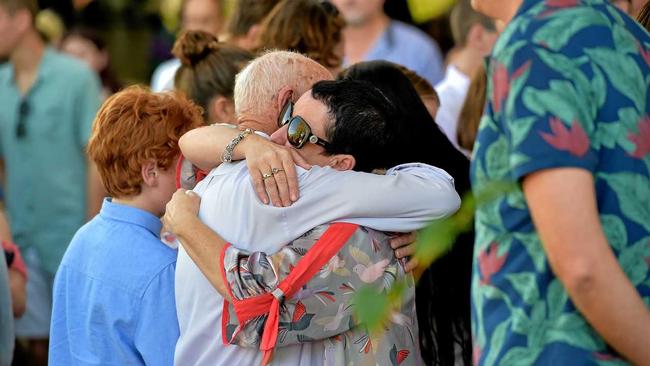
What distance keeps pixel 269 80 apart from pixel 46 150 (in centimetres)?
342

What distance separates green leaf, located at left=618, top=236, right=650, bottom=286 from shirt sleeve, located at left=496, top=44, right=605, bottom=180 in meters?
0.19

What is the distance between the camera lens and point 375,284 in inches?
104

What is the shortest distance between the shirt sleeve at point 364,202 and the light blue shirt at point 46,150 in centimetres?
371

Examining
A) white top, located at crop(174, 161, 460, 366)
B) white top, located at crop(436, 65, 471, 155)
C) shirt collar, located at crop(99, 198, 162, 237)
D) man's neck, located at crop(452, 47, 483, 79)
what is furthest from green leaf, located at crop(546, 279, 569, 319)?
man's neck, located at crop(452, 47, 483, 79)

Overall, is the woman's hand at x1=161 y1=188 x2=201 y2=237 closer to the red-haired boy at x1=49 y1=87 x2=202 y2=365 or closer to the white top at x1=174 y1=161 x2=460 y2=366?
the white top at x1=174 y1=161 x2=460 y2=366

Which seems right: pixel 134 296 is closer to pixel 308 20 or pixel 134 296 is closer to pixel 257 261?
pixel 257 261

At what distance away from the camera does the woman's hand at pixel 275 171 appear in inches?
103

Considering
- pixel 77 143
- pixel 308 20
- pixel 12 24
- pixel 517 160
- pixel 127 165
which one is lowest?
pixel 77 143

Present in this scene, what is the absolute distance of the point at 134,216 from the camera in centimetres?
A: 318

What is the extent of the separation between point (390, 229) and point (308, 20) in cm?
195

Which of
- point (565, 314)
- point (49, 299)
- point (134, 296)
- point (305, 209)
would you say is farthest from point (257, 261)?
point (49, 299)

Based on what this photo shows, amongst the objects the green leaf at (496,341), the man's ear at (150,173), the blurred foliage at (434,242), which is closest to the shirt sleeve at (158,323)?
the man's ear at (150,173)

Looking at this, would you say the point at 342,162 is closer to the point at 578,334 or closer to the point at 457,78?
the point at 578,334

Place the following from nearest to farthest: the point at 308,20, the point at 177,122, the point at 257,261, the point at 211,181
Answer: the point at 257,261 → the point at 211,181 → the point at 177,122 → the point at 308,20
